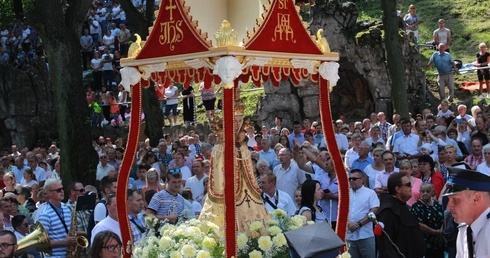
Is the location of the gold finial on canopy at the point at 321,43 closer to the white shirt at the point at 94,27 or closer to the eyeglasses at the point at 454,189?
the eyeglasses at the point at 454,189

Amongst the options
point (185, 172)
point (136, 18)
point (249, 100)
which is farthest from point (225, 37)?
point (249, 100)

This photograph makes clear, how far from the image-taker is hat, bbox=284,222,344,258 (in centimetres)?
715

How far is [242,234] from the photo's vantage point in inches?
343

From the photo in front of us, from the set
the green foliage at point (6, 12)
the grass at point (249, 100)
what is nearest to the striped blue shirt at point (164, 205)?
the grass at point (249, 100)

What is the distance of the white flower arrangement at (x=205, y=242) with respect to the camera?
27.8 feet

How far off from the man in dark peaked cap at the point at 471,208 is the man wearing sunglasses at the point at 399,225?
382cm

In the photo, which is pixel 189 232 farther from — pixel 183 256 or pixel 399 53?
pixel 399 53

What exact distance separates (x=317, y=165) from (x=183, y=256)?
253 inches

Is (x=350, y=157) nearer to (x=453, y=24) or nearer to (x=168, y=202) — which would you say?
(x=168, y=202)

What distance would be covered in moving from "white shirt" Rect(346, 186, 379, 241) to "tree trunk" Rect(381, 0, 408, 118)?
8370mm

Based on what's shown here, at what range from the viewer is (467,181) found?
654 cm

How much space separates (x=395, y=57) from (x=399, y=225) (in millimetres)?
10175

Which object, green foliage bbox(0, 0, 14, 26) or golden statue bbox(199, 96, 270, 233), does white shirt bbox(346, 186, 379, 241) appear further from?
green foliage bbox(0, 0, 14, 26)

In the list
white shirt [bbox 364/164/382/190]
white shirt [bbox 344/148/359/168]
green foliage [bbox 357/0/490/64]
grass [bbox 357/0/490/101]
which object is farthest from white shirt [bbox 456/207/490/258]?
green foliage [bbox 357/0/490/64]
